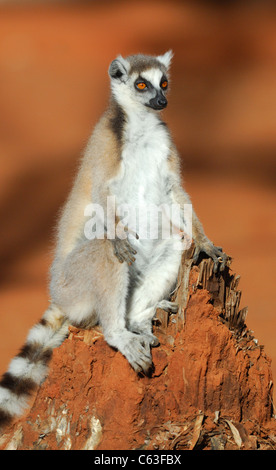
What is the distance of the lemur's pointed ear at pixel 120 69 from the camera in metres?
4.85

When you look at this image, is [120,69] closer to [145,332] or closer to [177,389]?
[145,332]

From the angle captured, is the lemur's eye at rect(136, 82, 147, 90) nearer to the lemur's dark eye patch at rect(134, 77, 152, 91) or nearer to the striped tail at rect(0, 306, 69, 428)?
the lemur's dark eye patch at rect(134, 77, 152, 91)

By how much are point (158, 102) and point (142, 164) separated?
49 cm

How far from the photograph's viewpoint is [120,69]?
4859mm

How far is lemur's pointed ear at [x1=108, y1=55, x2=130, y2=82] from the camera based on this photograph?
4852 millimetres

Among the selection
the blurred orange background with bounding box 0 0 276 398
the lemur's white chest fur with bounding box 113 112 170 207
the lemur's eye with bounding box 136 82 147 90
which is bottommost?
the lemur's white chest fur with bounding box 113 112 170 207

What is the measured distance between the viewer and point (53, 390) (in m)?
3.88

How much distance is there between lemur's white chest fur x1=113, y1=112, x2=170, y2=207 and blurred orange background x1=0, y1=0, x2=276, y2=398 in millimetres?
2721

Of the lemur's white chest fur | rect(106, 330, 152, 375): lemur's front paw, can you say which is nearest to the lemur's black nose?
the lemur's white chest fur

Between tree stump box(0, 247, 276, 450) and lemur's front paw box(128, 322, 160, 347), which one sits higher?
lemur's front paw box(128, 322, 160, 347)

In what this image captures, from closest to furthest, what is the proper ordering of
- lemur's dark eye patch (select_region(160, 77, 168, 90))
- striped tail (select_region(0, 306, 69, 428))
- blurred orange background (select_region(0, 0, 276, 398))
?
striped tail (select_region(0, 306, 69, 428))
lemur's dark eye patch (select_region(160, 77, 168, 90))
blurred orange background (select_region(0, 0, 276, 398))

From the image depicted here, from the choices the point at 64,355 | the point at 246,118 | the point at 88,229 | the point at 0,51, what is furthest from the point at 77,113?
the point at 64,355
